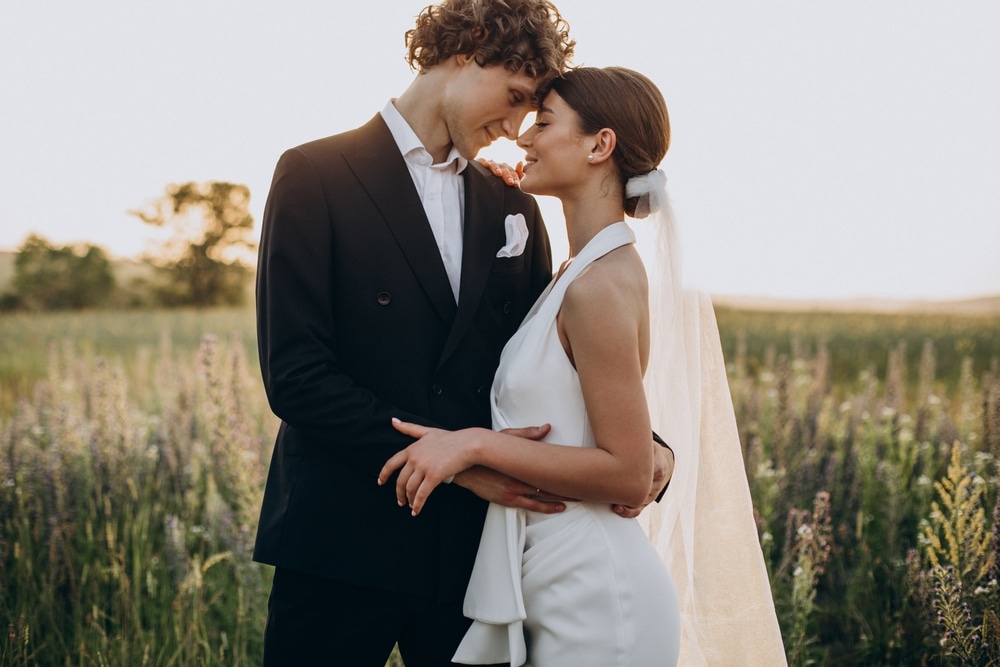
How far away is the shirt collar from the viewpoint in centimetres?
259

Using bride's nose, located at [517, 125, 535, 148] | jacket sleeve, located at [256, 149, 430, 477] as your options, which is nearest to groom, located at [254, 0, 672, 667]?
jacket sleeve, located at [256, 149, 430, 477]

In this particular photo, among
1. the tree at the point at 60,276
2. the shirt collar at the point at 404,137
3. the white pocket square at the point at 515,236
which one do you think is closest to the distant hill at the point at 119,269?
the tree at the point at 60,276

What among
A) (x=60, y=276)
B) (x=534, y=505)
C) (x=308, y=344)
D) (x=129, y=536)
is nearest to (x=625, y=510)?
(x=534, y=505)

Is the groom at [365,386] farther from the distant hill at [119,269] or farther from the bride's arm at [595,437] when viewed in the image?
the distant hill at [119,269]

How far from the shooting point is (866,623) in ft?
12.4

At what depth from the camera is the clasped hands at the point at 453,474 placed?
2174 mm

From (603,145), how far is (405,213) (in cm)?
63

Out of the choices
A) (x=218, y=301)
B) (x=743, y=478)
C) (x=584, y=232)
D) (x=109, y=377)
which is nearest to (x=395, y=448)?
(x=584, y=232)

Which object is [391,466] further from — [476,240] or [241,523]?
[241,523]

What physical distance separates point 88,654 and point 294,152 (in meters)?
2.40

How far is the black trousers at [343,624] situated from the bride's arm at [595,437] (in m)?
0.38

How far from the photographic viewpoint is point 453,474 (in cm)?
219

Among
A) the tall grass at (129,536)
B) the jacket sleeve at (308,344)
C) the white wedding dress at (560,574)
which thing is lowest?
the tall grass at (129,536)

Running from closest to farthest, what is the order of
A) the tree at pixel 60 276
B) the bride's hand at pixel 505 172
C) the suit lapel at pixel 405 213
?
the suit lapel at pixel 405 213 → the bride's hand at pixel 505 172 → the tree at pixel 60 276
